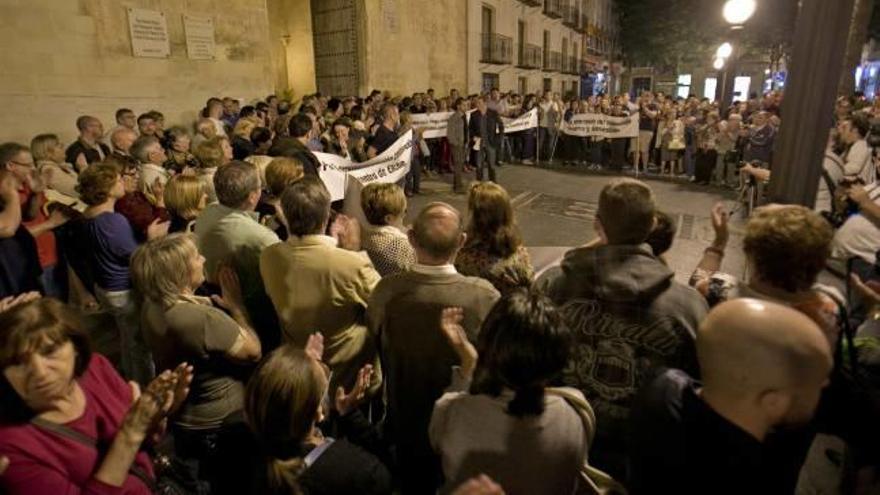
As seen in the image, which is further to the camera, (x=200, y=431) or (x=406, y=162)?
(x=406, y=162)

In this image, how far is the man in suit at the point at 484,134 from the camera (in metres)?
11.0

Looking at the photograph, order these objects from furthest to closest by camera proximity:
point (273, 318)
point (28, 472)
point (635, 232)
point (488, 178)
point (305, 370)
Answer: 1. point (488, 178)
2. point (273, 318)
3. point (635, 232)
4. point (305, 370)
5. point (28, 472)

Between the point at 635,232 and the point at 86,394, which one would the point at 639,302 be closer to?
the point at 635,232

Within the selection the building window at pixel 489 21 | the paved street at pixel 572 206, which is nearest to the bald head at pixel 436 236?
the paved street at pixel 572 206

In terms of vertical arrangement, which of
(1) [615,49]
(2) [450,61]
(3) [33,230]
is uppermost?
(1) [615,49]

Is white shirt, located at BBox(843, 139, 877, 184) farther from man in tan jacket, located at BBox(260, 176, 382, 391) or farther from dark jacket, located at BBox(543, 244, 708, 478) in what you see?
man in tan jacket, located at BBox(260, 176, 382, 391)

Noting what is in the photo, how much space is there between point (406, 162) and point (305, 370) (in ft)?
21.0

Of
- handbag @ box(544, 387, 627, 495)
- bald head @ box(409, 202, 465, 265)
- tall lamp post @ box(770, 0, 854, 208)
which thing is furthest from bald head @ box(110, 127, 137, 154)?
tall lamp post @ box(770, 0, 854, 208)

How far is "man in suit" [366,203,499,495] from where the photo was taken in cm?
221

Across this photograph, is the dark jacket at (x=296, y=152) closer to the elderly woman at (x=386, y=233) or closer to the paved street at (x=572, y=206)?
the elderly woman at (x=386, y=233)

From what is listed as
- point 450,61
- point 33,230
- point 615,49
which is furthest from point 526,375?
point 615,49

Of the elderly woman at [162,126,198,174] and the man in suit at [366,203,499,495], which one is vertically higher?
the elderly woman at [162,126,198,174]

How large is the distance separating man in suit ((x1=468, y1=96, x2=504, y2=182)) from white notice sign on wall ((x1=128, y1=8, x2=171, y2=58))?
5965 millimetres

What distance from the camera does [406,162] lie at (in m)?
7.78
